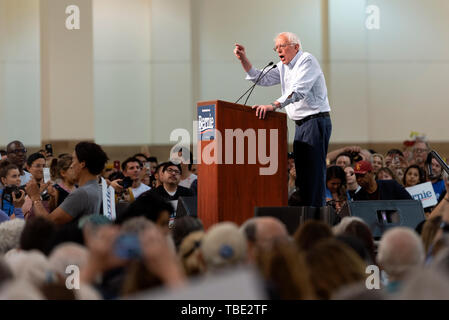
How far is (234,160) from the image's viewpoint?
13.2 feet

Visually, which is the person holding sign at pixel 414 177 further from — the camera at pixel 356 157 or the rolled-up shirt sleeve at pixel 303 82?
the rolled-up shirt sleeve at pixel 303 82

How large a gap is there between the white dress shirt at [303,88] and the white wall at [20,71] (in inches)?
234

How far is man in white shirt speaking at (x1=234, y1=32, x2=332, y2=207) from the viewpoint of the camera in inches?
171

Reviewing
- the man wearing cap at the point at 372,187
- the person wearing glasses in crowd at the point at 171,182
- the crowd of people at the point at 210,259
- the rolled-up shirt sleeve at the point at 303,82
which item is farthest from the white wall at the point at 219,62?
the crowd of people at the point at 210,259

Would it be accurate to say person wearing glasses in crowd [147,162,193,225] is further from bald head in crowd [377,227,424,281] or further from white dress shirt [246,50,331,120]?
bald head in crowd [377,227,424,281]

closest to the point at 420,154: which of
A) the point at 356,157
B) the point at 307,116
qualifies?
the point at 356,157

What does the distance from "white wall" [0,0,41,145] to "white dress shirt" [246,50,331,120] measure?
595 centimetres

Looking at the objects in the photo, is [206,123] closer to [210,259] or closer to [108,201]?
[108,201]

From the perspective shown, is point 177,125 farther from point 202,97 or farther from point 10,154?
point 10,154

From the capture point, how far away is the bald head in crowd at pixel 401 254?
223 centimetres

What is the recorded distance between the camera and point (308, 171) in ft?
14.3

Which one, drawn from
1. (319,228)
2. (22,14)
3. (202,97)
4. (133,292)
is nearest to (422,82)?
(202,97)

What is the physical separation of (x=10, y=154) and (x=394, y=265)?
5300 millimetres

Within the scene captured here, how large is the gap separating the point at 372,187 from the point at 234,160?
2.02 meters
